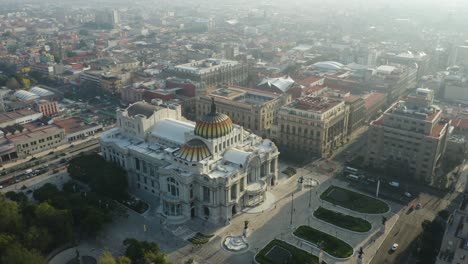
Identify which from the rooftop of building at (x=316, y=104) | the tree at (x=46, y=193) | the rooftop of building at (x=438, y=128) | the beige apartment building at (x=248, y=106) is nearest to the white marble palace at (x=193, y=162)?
the tree at (x=46, y=193)

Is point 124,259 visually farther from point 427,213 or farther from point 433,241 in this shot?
point 427,213

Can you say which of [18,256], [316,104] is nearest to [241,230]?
[18,256]

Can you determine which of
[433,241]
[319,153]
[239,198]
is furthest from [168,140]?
[433,241]

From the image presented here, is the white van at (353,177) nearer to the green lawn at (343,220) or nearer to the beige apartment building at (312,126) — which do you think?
the beige apartment building at (312,126)

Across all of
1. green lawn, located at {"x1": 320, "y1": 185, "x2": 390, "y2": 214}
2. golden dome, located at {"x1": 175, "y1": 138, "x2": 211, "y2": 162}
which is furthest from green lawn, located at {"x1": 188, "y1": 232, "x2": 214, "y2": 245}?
green lawn, located at {"x1": 320, "y1": 185, "x2": 390, "y2": 214}

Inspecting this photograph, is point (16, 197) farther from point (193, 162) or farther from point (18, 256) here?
point (193, 162)
